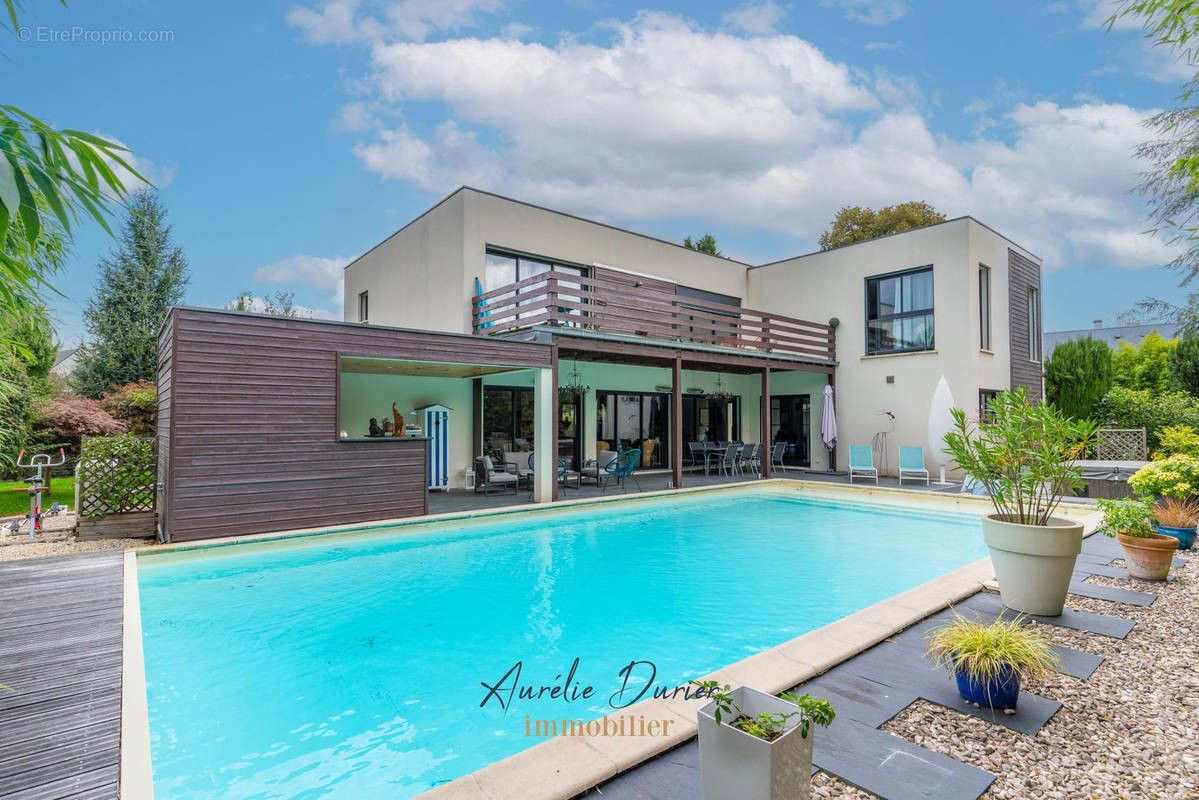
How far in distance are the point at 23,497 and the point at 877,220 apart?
26.7 m

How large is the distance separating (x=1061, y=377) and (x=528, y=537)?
1668cm

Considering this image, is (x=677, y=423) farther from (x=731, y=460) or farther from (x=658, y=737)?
(x=658, y=737)

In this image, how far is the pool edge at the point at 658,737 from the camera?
2.07 m

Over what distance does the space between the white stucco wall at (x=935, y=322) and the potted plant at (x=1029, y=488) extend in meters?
10.2

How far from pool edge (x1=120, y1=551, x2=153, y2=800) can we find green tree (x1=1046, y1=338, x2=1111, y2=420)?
65.7ft

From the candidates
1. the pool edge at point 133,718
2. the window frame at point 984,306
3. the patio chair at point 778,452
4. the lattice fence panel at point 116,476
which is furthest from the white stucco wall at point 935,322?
the lattice fence panel at point 116,476

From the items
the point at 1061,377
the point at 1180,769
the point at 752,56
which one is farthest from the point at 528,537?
the point at 1061,377

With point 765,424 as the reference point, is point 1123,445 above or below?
below

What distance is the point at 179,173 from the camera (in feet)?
58.6

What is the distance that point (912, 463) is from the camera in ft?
43.5

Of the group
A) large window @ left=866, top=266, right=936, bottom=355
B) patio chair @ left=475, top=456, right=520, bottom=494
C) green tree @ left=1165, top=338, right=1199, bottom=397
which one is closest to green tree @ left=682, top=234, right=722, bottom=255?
large window @ left=866, top=266, right=936, bottom=355

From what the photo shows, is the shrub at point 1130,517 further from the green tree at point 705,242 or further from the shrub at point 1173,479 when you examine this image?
the green tree at point 705,242

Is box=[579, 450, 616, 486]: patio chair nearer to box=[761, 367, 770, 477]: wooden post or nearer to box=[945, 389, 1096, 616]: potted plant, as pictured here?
box=[761, 367, 770, 477]: wooden post

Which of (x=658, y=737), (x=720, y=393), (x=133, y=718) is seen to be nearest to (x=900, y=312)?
(x=720, y=393)
